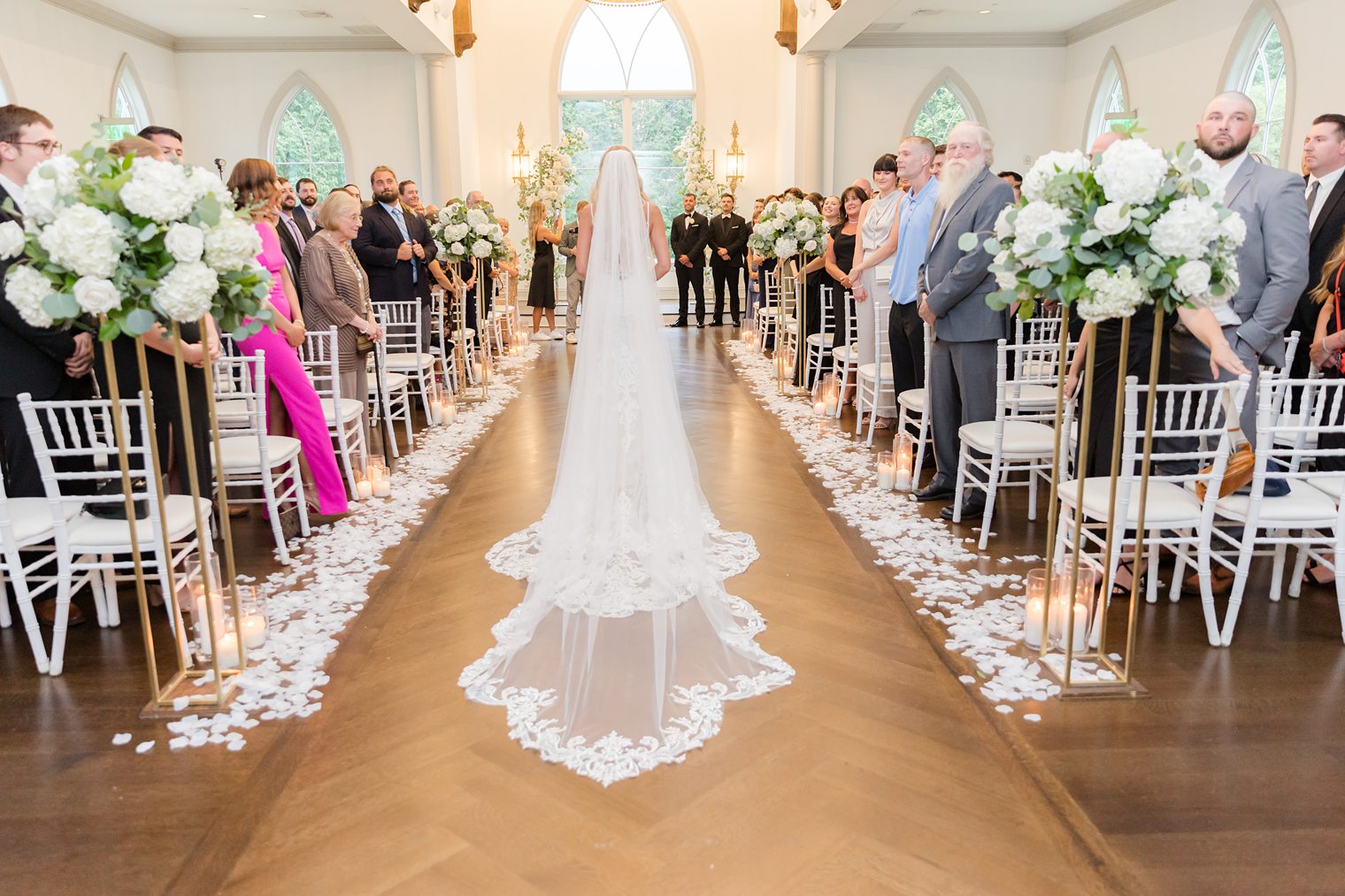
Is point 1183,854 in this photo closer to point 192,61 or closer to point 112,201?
point 112,201

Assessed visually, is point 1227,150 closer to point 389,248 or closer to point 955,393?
point 955,393

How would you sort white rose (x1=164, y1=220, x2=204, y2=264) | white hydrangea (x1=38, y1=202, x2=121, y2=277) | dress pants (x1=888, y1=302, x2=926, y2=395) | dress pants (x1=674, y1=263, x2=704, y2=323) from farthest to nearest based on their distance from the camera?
dress pants (x1=674, y1=263, x2=704, y2=323) < dress pants (x1=888, y1=302, x2=926, y2=395) < white rose (x1=164, y1=220, x2=204, y2=264) < white hydrangea (x1=38, y1=202, x2=121, y2=277)

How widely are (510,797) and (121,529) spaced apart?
1.79m

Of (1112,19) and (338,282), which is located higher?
(1112,19)

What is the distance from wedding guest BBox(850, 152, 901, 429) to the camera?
680 cm

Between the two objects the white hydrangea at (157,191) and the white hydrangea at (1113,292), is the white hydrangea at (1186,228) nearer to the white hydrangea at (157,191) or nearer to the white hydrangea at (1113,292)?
the white hydrangea at (1113,292)

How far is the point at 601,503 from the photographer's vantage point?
14.1 ft

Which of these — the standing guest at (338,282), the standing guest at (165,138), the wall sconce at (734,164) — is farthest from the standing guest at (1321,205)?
the wall sconce at (734,164)

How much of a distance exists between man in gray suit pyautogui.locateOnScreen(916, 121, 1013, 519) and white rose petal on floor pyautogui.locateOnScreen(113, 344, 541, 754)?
2970 millimetres

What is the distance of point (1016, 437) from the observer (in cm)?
467

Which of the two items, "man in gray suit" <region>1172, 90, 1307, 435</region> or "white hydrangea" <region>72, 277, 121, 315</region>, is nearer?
"white hydrangea" <region>72, 277, 121, 315</region>

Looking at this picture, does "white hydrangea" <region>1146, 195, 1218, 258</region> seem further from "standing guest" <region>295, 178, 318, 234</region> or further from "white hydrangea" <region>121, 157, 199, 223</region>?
"standing guest" <region>295, 178, 318, 234</region>

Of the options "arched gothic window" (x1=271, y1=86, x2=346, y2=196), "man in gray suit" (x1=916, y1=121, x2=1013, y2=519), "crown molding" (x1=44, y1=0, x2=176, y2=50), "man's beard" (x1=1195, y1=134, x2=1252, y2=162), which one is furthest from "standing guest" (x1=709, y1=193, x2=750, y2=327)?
"man's beard" (x1=1195, y1=134, x2=1252, y2=162)

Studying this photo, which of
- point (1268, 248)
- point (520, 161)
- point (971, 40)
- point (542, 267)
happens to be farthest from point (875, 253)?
point (520, 161)
